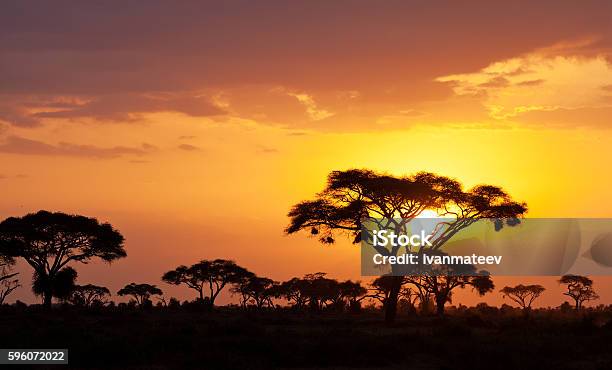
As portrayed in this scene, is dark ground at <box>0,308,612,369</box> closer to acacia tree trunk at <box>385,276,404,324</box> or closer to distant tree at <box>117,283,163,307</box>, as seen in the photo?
acacia tree trunk at <box>385,276,404,324</box>

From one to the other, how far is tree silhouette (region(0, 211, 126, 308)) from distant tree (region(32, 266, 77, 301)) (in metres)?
0.24

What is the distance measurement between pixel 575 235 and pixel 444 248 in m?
20.5

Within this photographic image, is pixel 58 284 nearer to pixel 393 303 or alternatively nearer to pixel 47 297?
pixel 47 297

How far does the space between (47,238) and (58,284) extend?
470 cm

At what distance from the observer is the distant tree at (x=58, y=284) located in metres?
74.8

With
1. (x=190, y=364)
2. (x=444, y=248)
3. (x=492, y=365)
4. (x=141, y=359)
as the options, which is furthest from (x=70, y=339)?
(x=444, y=248)

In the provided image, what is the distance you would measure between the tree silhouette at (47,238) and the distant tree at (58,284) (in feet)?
0.79

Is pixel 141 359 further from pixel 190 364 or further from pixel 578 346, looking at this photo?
pixel 578 346

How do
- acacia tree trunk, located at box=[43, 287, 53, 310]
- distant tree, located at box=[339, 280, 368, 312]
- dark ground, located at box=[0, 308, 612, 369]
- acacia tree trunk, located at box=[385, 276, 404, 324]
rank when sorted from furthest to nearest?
distant tree, located at box=[339, 280, 368, 312], acacia tree trunk, located at box=[43, 287, 53, 310], acacia tree trunk, located at box=[385, 276, 404, 324], dark ground, located at box=[0, 308, 612, 369]

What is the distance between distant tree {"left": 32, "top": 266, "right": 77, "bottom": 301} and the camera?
74.8 metres

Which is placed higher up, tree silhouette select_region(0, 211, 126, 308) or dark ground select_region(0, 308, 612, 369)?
tree silhouette select_region(0, 211, 126, 308)

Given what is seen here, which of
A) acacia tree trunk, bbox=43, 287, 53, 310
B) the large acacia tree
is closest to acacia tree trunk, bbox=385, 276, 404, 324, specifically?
the large acacia tree

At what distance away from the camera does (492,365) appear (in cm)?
2614

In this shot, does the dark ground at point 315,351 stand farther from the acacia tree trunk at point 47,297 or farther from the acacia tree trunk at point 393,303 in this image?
the acacia tree trunk at point 47,297
